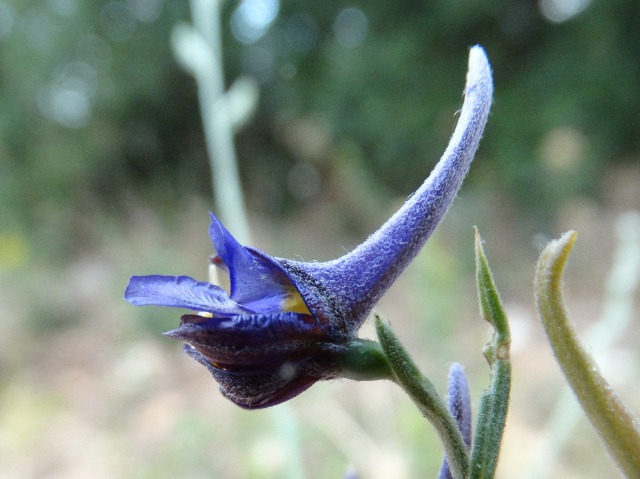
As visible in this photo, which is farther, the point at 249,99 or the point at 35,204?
the point at 35,204

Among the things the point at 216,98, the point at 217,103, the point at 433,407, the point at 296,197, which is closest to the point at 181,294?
the point at 433,407

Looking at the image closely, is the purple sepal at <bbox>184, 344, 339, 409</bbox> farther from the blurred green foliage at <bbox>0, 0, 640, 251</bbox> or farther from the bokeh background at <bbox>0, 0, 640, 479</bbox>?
the blurred green foliage at <bbox>0, 0, 640, 251</bbox>

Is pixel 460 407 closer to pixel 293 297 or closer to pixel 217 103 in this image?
pixel 293 297

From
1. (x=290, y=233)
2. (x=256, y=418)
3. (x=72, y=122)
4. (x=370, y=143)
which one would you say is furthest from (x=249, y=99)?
(x=72, y=122)

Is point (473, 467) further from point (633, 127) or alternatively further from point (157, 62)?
point (157, 62)

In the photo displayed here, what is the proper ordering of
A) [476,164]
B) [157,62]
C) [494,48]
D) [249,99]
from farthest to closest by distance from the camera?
[157,62]
[476,164]
[494,48]
[249,99]

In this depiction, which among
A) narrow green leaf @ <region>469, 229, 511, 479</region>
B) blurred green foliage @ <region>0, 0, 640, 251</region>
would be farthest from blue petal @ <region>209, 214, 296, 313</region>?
blurred green foliage @ <region>0, 0, 640, 251</region>
